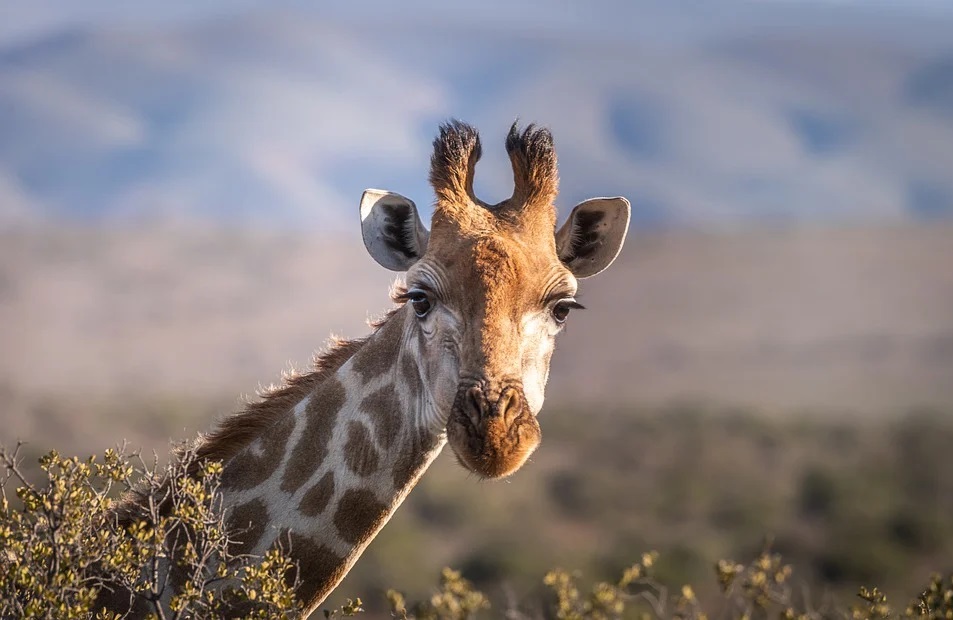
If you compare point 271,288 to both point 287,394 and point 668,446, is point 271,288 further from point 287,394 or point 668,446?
point 287,394

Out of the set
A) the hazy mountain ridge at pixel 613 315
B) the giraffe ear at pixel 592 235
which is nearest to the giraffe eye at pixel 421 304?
the giraffe ear at pixel 592 235

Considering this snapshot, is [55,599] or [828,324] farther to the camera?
[828,324]

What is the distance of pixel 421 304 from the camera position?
7.00 metres

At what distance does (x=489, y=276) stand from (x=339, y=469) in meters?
1.63

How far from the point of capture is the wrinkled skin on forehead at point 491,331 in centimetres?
616

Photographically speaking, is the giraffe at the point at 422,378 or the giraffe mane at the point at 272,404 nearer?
the giraffe at the point at 422,378

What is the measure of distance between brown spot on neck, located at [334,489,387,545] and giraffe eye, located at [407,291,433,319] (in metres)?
1.19

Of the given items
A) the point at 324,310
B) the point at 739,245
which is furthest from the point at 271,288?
the point at 739,245

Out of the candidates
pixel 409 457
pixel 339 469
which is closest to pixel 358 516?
pixel 339 469

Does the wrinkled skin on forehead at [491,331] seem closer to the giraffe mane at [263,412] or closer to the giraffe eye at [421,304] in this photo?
the giraffe eye at [421,304]

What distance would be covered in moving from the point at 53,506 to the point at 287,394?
78.2 inches

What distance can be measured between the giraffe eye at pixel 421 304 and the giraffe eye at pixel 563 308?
0.82 meters

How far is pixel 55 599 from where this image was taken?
6.00 meters

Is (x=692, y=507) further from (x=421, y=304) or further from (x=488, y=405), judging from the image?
(x=488, y=405)
